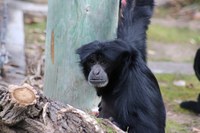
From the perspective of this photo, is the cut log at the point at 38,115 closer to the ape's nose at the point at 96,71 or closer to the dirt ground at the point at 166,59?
the ape's nose at the point at 96,71

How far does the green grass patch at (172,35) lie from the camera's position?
13.0 meters

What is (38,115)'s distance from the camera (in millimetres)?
4715

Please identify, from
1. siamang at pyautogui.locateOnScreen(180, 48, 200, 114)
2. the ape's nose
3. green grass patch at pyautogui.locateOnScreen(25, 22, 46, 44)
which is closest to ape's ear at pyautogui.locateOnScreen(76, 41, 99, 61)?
the ape's nose

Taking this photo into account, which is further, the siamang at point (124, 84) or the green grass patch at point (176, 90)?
the green grass patch at point (176, 90)

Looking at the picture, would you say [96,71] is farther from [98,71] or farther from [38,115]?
[38,115]

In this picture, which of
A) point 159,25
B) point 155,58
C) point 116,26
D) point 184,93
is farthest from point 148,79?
point 159,25

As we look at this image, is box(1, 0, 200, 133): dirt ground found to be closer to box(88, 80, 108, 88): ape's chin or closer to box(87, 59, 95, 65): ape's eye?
box(88, 80, 108, 88): ape's chin

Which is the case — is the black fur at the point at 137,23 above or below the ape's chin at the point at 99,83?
above

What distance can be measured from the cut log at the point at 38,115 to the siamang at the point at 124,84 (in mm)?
911

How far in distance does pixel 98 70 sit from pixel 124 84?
31 centimetres

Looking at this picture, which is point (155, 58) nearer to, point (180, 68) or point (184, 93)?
point (180, 68)

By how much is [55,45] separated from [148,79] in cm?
140

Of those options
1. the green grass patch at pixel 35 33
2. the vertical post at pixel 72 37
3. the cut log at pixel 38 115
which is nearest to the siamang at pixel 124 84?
the vertical post at pixel 72 37

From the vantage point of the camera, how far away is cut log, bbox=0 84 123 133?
14.9 feet
